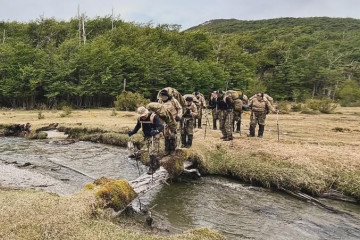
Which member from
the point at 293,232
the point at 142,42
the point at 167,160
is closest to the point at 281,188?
the point at 293,232

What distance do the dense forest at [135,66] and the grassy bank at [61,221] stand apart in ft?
144

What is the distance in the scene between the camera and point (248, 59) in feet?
281

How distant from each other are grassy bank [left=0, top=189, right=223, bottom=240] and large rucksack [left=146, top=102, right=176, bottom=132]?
17.2 ft

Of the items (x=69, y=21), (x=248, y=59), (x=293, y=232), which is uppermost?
(x=69, y=21)

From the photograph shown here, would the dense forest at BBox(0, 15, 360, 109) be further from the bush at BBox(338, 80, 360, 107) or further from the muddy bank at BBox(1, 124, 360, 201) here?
the muddy bank at BBox(1, 124, 360, 201)

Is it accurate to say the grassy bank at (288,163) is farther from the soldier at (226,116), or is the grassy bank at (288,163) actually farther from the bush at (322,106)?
the bush at (322,106)

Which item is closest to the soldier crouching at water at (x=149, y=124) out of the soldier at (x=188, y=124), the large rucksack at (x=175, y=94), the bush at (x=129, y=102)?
the large rucksack at (x=175, y=94)

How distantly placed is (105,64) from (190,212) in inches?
1834

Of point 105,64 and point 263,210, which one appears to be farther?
point 105,64

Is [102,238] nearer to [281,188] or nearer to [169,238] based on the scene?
[169,238]

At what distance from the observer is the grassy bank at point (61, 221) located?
290 inches

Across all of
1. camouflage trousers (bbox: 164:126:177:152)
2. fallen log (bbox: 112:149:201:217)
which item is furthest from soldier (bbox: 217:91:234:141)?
camouflage trousers (bbox: 164:126:177:152)

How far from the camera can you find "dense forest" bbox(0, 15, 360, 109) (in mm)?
52344

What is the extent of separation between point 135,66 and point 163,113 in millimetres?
44637
